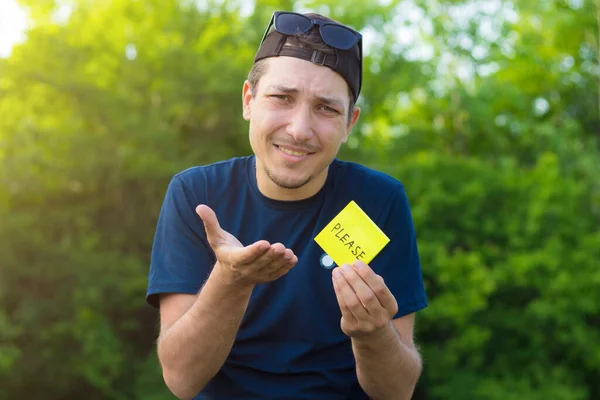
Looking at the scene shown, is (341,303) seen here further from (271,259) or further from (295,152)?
(295,152)

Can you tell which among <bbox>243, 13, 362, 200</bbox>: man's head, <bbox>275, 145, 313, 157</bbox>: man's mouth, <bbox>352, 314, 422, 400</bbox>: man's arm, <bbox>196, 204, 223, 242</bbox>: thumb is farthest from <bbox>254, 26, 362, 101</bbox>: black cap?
<bbox>352, 314, 422, 400</bbox>: man's arm

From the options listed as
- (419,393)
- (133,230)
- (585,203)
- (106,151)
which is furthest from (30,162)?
(585,203)

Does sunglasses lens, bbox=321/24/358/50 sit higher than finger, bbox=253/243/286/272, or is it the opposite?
sunglasses lens, bbox=321/24/358/50

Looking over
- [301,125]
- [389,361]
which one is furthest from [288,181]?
[389,361]

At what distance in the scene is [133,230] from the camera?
14930mm

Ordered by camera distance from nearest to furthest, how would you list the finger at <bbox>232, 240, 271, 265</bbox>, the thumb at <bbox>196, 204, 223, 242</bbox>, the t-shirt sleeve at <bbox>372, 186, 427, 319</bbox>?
the finger at <bbox>232, 240, 271, 265</bbox> → the thumb at <bbox>196, 204, 223, 242</bbox> → the t-shirt sleeve at <bbox>372, 186, 427, 319</bbox>

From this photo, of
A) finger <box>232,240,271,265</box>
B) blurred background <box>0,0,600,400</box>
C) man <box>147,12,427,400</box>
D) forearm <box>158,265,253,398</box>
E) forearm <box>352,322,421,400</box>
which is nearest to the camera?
finger <box>232,240,271,265</box>

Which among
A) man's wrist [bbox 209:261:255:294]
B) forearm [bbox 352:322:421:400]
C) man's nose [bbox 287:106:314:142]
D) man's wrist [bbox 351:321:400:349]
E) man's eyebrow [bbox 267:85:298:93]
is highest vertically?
man's eyebrow [bbox 267:85:298:93]

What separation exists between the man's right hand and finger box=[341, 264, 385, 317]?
5.9 inches

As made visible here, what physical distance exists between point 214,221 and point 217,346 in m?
0.41

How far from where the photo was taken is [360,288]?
202 centimetres

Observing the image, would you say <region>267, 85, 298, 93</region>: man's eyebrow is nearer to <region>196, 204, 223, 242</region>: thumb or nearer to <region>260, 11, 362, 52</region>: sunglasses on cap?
<region>260, 11, 362, 52</region>: sunglasses on cap

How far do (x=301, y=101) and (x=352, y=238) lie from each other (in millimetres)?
469

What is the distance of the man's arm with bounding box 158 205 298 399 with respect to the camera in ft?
6.42
